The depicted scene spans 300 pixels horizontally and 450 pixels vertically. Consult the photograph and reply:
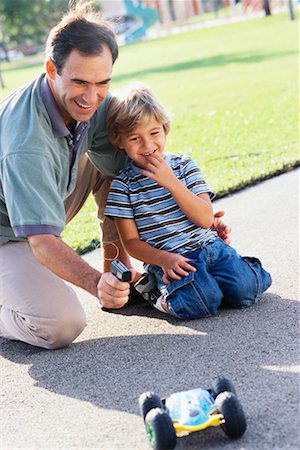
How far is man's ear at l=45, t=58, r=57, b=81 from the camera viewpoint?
13.6 feet

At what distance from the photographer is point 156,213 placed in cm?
440

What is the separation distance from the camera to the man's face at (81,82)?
4.05m

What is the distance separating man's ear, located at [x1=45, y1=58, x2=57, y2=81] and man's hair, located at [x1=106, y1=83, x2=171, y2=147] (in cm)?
41

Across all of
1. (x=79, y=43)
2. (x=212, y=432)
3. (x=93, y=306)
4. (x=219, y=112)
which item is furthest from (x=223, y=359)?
(x=219, y=112)

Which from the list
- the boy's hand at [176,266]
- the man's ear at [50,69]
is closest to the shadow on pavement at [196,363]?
the boy's hand at [176,266]

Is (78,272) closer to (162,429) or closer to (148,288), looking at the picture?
(148,288)

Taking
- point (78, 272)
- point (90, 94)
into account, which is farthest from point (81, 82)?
point (78, 272)

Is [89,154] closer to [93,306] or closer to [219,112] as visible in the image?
[93,306]

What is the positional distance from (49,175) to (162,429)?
1499 mm

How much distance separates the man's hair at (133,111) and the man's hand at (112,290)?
105 centimetres

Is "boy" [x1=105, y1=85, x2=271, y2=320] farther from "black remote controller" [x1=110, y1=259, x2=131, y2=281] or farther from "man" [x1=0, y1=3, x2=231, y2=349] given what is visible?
"black remote controller" [x1=110, y1=259, x2=131, y2=281]

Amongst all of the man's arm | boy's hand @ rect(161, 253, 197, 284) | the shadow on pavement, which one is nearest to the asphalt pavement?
the shadow on pavement

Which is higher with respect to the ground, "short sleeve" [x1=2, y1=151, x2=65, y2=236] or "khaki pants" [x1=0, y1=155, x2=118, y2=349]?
"short sleeve" [x1=2, y1=151, x2=65, y2=236]

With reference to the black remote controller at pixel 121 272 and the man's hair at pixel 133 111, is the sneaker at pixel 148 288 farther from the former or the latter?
the black remote controller at pixel 121 272
